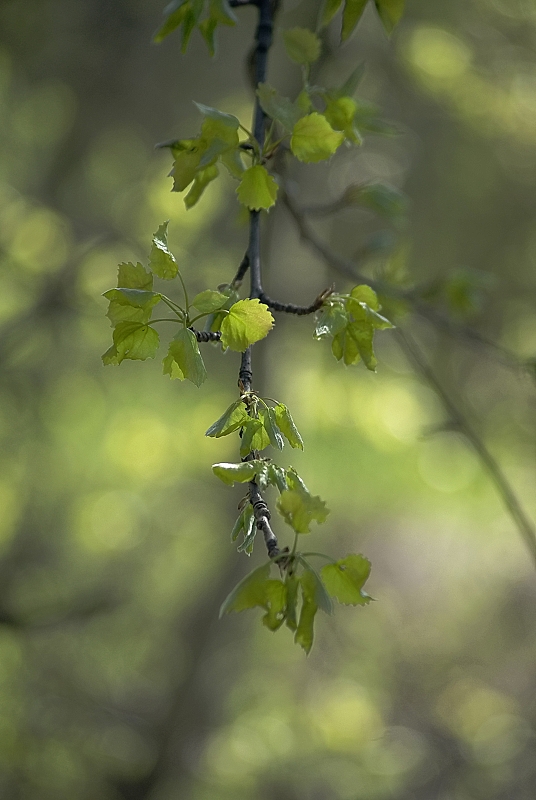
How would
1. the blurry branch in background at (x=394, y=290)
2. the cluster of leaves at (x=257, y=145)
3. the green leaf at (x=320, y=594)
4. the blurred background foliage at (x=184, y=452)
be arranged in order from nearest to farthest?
the green leaf at (x=320, y=594) < the cluster of leaves at (x=257, y=145) < the blurry branch in background at (x=394, y=290) < the blurred background foliage at (x=184, y=452)

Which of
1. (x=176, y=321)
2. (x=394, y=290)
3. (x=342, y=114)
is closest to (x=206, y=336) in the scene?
(x=176, y=321)

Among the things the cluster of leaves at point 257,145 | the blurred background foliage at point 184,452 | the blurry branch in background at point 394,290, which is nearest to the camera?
the cluster of leaves at point 257,145

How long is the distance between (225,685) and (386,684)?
1.03 meters

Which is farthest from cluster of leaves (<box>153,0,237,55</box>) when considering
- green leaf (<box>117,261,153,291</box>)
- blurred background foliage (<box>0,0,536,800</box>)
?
blurred background foliage (<box>0,0,536,800</box>)

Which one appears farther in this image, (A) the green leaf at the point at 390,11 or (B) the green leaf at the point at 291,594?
(A) the green leaf at the point at 390,11

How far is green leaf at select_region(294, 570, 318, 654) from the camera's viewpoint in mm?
402

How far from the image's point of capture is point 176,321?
0.45 m

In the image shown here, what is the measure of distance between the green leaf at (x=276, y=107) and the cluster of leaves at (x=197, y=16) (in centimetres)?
13

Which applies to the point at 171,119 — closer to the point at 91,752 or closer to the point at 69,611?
the point at 69,611

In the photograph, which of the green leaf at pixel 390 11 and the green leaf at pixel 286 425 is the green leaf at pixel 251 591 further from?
the green leaf at pixel 390 11

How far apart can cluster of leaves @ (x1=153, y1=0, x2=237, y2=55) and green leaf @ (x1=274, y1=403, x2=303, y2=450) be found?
378mm

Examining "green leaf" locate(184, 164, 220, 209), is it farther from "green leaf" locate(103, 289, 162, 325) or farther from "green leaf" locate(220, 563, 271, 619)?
"green leaf" locate(220, 563, 271, 619)

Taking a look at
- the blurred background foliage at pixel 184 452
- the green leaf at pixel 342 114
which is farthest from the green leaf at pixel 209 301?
the blurred background foliage at pixel 184 452

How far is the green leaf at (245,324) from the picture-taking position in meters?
0.45
